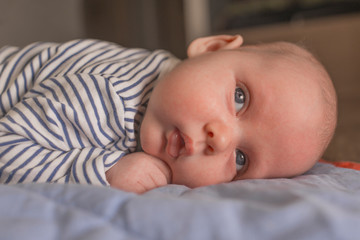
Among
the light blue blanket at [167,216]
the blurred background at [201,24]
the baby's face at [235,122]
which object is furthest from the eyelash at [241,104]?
the blurred background at [201,24]

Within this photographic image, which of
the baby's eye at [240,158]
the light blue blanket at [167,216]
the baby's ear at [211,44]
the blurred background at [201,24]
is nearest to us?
the light blue blanket at [167,216]

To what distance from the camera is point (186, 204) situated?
1.67ft

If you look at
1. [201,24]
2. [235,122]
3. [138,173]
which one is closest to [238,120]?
[235,122]

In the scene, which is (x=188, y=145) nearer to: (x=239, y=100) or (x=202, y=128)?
(x=202, y=128)

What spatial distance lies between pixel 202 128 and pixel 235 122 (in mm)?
77

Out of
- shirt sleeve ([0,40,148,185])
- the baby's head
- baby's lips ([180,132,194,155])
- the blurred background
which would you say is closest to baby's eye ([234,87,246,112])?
the baby's head

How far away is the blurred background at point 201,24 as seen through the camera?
8.41ft

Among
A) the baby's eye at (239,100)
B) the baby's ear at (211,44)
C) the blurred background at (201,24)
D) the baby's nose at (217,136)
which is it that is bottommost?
the blurred background at (201,24)

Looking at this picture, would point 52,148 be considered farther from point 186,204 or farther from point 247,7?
point 247,7

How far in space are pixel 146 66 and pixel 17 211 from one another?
24.4 inches

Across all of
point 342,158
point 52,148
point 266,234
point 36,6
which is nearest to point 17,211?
point 266,234

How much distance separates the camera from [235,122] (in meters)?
0.85

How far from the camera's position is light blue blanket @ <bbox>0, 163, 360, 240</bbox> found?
1.47ft

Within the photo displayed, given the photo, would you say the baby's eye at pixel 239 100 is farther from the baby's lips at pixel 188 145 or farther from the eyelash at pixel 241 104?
→ the baby's lips at pixel 188 145
